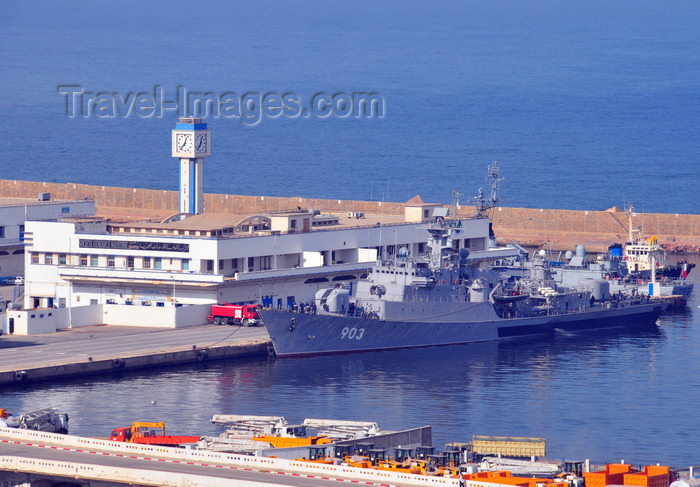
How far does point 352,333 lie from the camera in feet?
246

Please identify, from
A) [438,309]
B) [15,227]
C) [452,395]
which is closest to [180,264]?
[438,309]

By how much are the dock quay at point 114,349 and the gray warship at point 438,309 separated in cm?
280

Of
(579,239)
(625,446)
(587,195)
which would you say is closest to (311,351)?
(625,446)

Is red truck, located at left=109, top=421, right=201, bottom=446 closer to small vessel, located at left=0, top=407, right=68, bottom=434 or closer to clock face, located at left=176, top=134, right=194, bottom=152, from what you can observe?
small vessel, located at left=0, top=407, right=68, bottom=434

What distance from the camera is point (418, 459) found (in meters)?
43.0

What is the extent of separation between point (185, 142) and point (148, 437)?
152ft

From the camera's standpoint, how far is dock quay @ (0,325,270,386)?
6288 centimetres

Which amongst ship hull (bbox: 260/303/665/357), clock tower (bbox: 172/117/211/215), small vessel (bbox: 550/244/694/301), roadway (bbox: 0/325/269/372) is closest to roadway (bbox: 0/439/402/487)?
roadway (bbox: 0/325/269/372)

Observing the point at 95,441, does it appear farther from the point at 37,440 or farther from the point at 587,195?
the point at 587,195

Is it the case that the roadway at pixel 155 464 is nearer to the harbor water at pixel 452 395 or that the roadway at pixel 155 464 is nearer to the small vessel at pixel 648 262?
the harbor water at pixel 452 395

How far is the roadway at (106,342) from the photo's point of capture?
213 ft

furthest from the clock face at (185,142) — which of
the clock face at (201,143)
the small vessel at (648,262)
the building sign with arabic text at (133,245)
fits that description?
the small vessel at (648,262)

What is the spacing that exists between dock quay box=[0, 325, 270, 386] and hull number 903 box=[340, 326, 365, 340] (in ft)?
13.2

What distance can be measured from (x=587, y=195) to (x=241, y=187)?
4296 cm
